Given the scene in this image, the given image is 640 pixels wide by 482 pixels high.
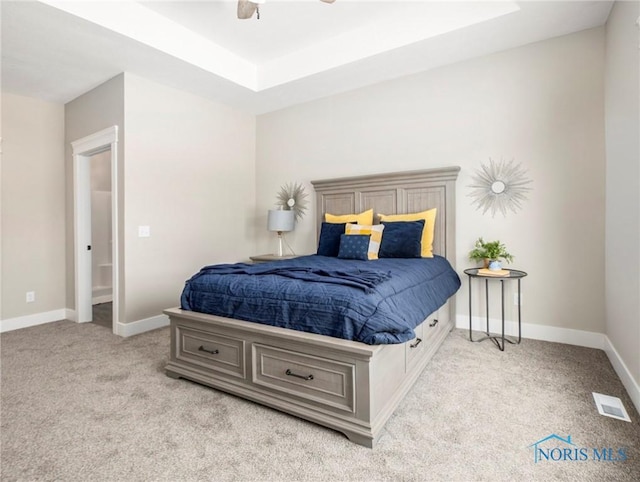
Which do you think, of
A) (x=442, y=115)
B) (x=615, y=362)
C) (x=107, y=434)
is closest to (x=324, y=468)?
(x=107, y=434)

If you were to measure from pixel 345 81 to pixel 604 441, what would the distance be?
3.76 m

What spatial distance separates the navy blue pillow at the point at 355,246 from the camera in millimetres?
3192

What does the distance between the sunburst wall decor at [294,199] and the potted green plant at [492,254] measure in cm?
223

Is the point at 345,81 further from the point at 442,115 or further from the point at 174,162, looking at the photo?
the point at 174,162

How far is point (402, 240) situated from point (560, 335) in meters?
1.62

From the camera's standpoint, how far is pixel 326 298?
6.11 ft

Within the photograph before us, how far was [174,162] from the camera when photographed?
3.92 m

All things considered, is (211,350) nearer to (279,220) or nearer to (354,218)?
(354,218)

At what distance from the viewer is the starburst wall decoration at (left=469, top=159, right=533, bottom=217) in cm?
321

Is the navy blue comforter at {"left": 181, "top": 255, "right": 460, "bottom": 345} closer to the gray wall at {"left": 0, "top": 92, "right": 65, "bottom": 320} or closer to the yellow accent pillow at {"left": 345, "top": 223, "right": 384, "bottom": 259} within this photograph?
the yellow accent pillow at {"left": 345, "top": 223, "right": 384, "bottom": 259}

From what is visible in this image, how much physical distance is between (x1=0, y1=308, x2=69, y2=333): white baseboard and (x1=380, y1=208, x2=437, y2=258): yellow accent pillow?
4122 mm

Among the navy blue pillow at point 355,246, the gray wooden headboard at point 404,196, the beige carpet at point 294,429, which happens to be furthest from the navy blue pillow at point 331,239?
the beige carpet at point 294,429

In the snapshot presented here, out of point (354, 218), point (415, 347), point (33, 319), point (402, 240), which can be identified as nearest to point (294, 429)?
point (415, 347)

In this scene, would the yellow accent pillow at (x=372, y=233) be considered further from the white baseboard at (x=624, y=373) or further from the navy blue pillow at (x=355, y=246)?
the white baseboard at (x=624, y=373)
